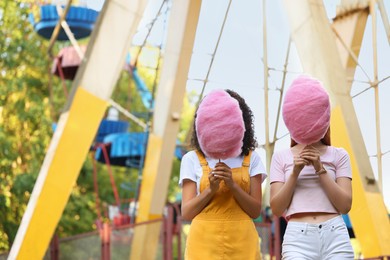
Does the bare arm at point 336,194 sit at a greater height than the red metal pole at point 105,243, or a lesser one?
greater

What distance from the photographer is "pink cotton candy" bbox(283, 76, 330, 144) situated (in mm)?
4398

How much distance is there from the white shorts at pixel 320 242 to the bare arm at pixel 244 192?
0.79 feet

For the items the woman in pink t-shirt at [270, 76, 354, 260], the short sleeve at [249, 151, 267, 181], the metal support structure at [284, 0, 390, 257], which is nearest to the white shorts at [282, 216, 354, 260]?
the woman in pink t-shirt at [270, 76, 354, 260]

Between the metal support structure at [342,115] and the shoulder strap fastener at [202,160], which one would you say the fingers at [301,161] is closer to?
the shoulder strap fastener at [202,160]

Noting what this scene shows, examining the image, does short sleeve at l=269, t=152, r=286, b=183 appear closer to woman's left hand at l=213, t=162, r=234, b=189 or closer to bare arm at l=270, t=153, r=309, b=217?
bare arm at l=270, t=153, r=309, b=217

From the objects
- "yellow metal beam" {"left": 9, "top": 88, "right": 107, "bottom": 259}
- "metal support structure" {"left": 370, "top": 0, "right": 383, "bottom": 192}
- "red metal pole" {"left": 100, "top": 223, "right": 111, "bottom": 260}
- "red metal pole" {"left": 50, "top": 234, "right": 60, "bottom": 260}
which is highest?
"metal support structure" {"left": 370, "top": 0, "right": 383, "bottom": 192}

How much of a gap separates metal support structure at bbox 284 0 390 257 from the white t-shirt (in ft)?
15.9

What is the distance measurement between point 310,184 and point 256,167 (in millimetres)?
294

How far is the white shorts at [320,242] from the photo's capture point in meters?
4.31

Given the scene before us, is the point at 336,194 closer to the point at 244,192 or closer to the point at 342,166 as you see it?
the point at 342,166

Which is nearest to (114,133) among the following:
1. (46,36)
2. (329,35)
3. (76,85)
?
(46,36)

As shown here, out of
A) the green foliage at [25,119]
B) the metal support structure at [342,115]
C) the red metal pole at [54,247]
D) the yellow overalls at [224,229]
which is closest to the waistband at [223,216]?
the yellow overalls at [224,229]

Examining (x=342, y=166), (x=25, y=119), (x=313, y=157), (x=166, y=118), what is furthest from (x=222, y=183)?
(x=25, y=119)

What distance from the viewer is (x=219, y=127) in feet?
14.5
